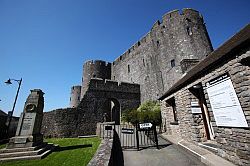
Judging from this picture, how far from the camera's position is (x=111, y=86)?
68.4ft

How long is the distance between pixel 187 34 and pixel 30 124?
1877 centimetres

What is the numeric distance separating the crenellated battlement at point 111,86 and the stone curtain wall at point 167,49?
70.3 inches

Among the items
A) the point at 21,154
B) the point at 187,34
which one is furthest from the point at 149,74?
the point at 21,154

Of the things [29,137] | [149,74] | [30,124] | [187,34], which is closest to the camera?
[29,137]

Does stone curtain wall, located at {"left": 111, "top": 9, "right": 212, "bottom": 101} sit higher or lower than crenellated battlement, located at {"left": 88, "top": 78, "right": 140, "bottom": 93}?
higher

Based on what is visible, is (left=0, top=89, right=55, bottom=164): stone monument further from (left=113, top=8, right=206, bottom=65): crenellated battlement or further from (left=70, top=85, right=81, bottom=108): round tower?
(left=70, top=85, right=81, bottom=108): round tower

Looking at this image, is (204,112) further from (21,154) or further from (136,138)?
(21,154)

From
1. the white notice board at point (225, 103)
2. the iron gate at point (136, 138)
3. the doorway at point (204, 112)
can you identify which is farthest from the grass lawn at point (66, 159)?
the doorway at point (204, 112)

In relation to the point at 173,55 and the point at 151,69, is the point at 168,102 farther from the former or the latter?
the point at 151,69

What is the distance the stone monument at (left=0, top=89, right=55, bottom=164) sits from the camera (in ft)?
20.3

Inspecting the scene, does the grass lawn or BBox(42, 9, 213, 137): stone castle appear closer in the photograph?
the grass lawn

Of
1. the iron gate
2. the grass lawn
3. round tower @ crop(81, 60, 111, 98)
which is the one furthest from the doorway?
round tower @ crop(81, 60, 111, 98)

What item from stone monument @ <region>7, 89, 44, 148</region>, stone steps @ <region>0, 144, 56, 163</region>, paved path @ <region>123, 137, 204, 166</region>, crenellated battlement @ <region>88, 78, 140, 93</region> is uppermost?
crenellated battlement @ <region>88, 78, 140, 93</region>

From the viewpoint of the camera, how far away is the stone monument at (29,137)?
20.3 ft
